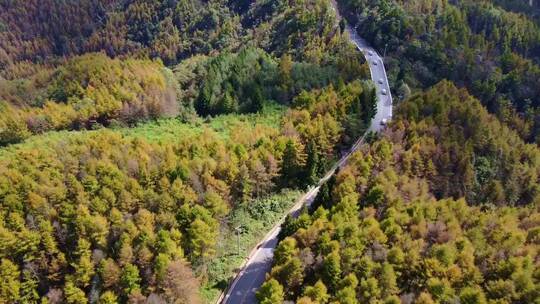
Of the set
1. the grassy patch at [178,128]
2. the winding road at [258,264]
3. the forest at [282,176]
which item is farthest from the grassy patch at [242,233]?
the grassy patch at [178,128]

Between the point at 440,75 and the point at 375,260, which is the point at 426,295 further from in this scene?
the point at 440,75

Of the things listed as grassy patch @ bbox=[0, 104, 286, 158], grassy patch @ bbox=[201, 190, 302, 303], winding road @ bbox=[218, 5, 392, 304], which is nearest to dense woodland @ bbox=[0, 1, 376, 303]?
grassy patch @ bbox=[0, 104, 286, 158]

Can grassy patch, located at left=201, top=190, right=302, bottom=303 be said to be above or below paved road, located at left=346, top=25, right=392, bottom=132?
below

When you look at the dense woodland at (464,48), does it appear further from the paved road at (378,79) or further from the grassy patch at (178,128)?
the grassy patch at (178,128)

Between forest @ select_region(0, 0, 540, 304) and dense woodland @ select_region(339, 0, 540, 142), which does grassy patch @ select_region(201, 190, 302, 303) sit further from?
dense woodland @ select_region(339, 0, 540, 142)

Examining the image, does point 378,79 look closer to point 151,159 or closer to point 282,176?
point 282,176

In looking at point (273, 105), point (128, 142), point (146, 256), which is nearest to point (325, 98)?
point (273, 105)

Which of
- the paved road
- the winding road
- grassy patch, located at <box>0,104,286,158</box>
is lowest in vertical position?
the winding road
